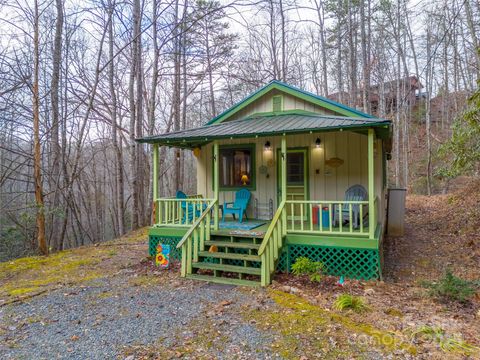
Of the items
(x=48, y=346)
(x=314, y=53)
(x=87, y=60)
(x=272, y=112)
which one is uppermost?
(x=314, y=53)

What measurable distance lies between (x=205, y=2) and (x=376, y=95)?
60.7 feet

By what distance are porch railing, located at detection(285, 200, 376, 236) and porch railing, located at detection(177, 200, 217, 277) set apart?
175 centimetres

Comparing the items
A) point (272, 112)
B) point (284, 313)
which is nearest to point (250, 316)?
point (284, 313)

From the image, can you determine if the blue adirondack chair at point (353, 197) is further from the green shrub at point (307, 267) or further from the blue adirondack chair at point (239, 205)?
the blue adirondack chair at point (239, 205)

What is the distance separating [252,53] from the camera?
20953 millimetres

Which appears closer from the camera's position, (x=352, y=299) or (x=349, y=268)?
(x=352, y=299)

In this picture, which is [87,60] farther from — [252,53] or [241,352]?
[241,352]

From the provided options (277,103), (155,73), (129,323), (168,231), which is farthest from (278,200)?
(155,73)

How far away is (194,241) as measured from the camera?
636 centimetres

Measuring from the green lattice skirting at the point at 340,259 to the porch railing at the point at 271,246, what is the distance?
361 mm

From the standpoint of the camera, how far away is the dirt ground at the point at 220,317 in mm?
3426

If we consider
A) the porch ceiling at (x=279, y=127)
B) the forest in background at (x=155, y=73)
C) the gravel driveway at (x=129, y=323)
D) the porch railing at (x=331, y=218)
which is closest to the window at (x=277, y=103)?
the porch ceiling at (x=279, y=127)

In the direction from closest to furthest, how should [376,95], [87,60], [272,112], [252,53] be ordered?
1. [272,112]
2. [87,60]
3. [252,53]
4. [376,95]

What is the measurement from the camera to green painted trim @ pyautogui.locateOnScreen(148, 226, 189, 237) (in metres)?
7.18
